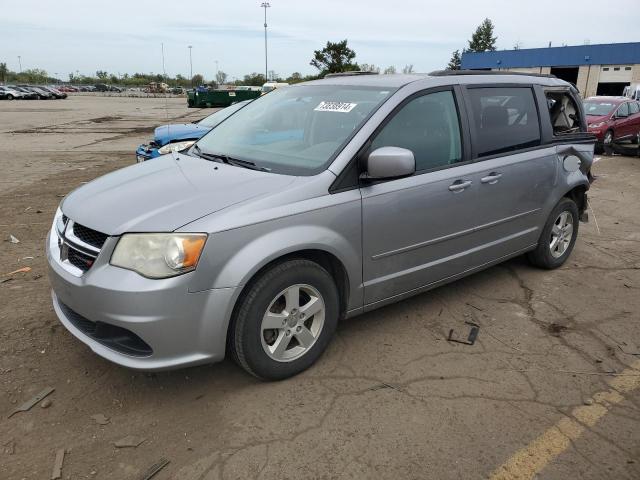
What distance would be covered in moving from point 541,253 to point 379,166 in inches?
101

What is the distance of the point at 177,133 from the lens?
828cm

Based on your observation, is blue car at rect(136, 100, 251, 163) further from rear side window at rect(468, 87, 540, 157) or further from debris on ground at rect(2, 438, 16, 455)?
debris on ground at rect(2, 438, 16, 455)

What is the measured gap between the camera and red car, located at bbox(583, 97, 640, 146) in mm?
14508

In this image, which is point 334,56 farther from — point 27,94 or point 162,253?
point 162,253

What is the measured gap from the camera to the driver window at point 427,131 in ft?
11.2

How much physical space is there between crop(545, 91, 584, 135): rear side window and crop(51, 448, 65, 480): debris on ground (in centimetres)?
466

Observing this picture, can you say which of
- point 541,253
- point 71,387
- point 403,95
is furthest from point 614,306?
point 71,387

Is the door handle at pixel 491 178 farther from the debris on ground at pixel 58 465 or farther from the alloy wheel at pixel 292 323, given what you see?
the debris on ground at pixel 58 465

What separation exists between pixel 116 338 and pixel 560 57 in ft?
194

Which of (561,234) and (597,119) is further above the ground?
(597,119)

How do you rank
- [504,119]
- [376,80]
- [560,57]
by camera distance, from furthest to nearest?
[560,57], [504,119], [376,80]

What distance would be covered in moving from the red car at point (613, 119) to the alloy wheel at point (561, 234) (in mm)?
10797

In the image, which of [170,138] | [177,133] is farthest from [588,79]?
[170,138]

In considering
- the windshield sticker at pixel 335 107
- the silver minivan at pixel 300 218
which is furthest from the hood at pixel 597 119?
the windshield sticker at pixel 335 107
